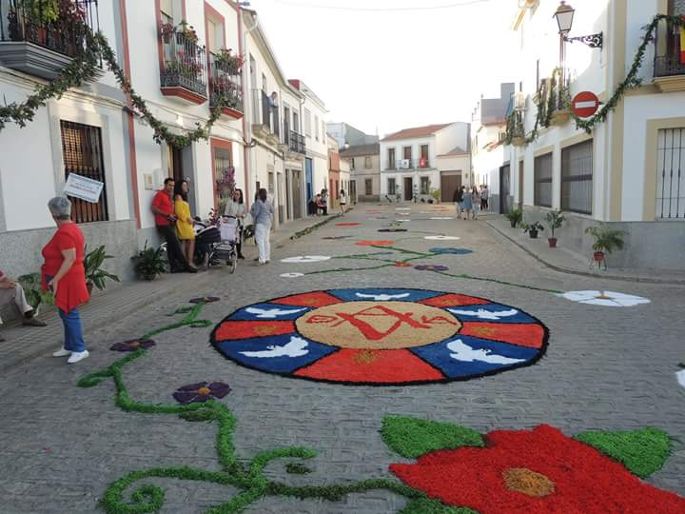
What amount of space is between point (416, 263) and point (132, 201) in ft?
19.2

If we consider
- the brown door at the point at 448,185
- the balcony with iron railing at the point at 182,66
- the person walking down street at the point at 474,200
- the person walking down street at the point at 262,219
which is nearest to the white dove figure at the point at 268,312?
the person walking down street at the point at 262,219

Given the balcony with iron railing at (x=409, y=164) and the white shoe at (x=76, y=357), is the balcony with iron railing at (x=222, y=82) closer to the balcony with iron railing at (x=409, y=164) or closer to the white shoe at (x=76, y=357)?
the white shoe at (x=76, y=357)

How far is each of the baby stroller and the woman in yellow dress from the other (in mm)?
534

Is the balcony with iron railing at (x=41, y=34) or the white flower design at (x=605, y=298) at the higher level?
the balcony with iron railing at (x=41, y=34)

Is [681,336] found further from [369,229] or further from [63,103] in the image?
[369,229]

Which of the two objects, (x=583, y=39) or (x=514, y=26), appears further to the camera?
(x=514, y=26)

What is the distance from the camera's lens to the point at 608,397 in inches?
176

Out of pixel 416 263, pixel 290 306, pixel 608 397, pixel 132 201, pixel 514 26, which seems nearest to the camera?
pixel 608 397

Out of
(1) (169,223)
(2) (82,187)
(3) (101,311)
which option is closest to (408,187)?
A: (1) (169,223)

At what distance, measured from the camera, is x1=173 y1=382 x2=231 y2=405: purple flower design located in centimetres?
456

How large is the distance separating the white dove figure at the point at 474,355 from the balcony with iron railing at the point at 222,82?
9.85 meters

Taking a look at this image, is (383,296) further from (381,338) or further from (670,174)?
(670,174)

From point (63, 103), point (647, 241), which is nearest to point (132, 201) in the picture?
point (63, 103)

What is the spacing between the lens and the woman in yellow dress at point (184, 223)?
1080 cm
